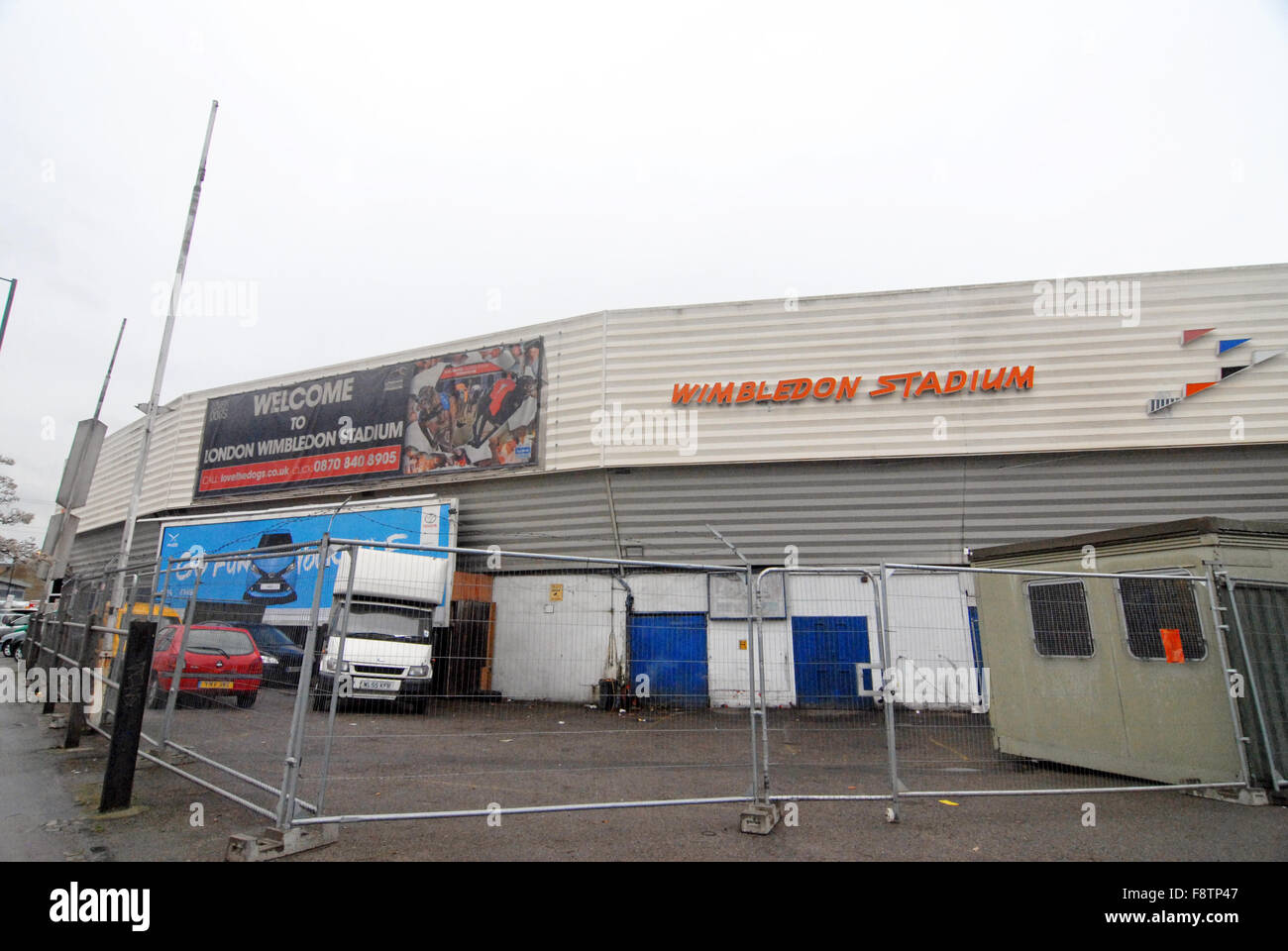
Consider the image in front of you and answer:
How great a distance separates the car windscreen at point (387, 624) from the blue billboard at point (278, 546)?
8.3 inches

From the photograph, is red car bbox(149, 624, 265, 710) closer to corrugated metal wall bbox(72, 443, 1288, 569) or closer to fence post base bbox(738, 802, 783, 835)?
fence post base bbox(738, 802, 783, 835)

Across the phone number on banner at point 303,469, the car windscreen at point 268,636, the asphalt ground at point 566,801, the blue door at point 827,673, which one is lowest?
the asphalt ground at point 566,801

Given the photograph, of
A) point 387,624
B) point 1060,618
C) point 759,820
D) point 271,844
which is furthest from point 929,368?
point 271,844

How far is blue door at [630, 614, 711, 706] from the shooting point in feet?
19.1

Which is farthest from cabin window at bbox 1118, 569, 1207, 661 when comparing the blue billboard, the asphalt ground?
the blue billboard

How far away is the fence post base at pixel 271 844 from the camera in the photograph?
4.52 metres

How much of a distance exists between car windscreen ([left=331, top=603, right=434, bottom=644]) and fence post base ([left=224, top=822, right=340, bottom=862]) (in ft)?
4.29

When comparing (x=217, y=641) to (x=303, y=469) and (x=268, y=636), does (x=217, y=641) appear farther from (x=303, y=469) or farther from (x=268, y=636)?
(x=303, y=469)

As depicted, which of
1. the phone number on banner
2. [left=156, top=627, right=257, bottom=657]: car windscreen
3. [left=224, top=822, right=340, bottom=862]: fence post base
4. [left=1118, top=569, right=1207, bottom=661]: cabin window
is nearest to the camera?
[left=224, top=822, right=340, bottom=862]: fence post base

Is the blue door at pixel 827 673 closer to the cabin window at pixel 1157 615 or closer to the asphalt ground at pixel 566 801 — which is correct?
the asphalt ground at pixel 566 801

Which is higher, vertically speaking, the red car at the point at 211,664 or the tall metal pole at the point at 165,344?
the tall metal pole at the point at 165,344

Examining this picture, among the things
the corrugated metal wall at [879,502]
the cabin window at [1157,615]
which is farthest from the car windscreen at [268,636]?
the corrugated metal wall at [879,502]

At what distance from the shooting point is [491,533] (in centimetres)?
1800
